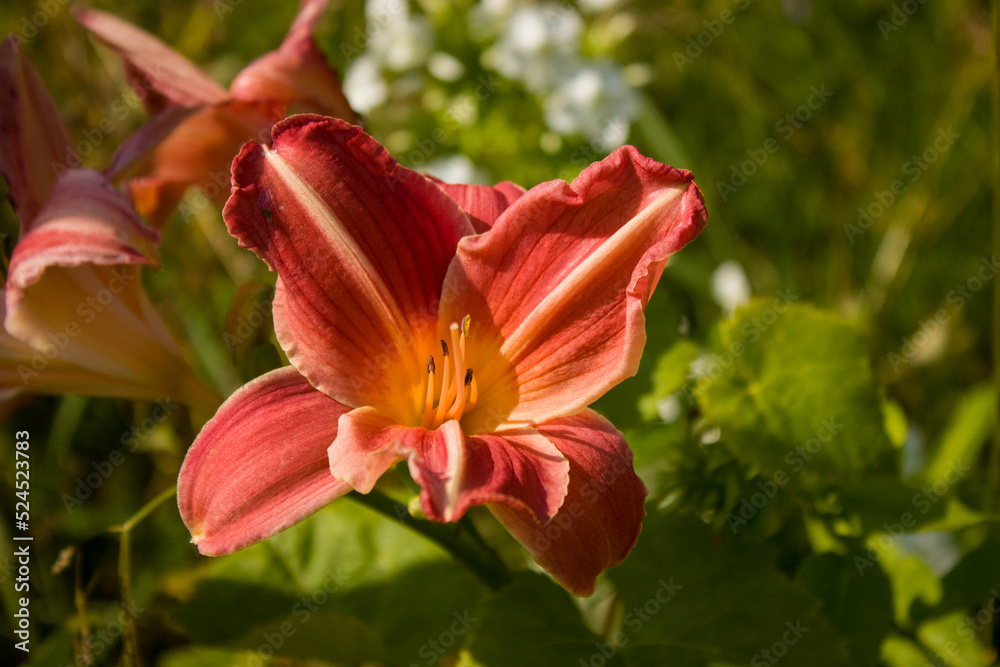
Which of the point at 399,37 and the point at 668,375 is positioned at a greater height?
the point at 399,37

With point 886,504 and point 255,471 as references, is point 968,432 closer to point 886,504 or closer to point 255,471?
point 886,504

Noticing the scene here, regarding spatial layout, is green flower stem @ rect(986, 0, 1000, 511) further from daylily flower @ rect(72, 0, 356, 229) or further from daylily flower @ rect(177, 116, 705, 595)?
daylily flower @ rect(72, 0, 356, 229)

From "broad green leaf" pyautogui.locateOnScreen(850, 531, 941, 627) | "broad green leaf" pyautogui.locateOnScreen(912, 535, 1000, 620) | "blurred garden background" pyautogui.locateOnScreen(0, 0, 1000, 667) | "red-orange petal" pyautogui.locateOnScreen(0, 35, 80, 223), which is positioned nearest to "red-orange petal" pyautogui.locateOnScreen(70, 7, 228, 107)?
"red-orange petal" pyautogui.locateOnScreen(0, 35, 80, 223)

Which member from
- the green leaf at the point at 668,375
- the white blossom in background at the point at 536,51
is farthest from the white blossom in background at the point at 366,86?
the green leaf at the point at 668,375

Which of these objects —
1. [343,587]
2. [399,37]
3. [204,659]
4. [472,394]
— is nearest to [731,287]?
[399,37]

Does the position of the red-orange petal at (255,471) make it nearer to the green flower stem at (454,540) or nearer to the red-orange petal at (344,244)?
the red-orange petal at (344,244)

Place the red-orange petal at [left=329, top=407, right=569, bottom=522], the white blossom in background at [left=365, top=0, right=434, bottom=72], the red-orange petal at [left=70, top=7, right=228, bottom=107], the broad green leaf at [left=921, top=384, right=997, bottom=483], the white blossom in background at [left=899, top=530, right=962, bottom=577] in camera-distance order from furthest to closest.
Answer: the white blossom in background at [left=365, top=0, right=434, bottom=72] → the broad green leaf at [left=921, top=384, right=997, bottom=483] → the white blossom in background at [left=899, top=530, right=962, bottom=577] → the red-orange petal at [left=70, top=7, right=228, bottom=107] → the red-orange petal at [left=329, top=407, right=569, bottom=522]
